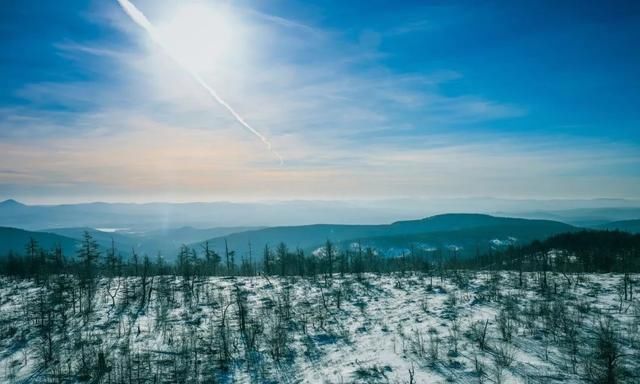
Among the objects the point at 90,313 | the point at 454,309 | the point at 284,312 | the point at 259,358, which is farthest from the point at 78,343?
the point at 454,309

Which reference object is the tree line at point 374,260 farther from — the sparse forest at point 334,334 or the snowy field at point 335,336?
the snowy field at point 335,336

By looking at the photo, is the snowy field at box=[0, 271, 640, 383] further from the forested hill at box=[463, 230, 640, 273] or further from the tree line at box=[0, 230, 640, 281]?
the forested hill at box=[463, 230, 640, 273]

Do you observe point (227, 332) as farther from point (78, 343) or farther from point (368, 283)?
point (368, 283)

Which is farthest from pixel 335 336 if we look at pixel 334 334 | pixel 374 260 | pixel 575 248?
pixel 575 248

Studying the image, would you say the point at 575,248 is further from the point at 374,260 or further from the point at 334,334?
the point at 334,334

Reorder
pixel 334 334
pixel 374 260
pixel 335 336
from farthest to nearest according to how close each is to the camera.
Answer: pixel 374 260, pixel 334 334, pixel 335 336

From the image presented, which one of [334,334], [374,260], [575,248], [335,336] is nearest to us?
[335,336]

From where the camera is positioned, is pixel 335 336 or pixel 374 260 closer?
pixel 335 336

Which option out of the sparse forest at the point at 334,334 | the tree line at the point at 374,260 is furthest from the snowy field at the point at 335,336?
the tree line at the point at 374,260
